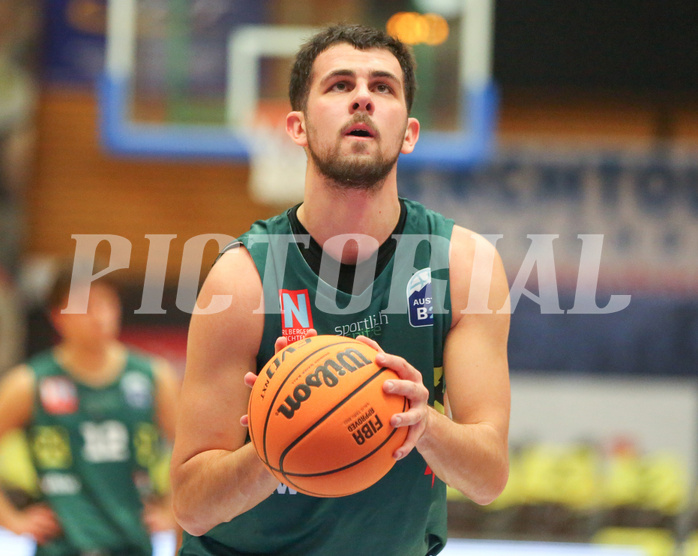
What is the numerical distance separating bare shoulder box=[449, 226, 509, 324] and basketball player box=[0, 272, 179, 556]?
287 centimetres

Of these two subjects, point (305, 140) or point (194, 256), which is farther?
point (194, 256)

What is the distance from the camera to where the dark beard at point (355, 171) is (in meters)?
2.58

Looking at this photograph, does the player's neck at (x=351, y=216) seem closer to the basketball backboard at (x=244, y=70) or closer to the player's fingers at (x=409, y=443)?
the player's fingers at (x=409, y=443)

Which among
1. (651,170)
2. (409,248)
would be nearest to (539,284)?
(651,170)

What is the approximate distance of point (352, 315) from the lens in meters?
2.62

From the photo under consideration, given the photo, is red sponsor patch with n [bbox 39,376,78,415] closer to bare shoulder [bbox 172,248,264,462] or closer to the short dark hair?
bare shoulder [bbox 172,248,264,462]

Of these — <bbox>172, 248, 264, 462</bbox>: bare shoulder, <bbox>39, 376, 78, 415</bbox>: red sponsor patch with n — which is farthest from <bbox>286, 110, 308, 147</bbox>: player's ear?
<bbox>39, 376, 78, 415</bbox>: red sponsor patch with n

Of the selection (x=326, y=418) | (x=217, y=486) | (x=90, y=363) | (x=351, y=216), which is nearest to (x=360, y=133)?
(x=351, y=216)

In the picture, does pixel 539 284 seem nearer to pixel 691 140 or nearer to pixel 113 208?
pixel 691 140

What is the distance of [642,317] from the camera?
8898mm

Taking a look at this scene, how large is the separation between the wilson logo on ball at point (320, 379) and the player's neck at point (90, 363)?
3226mm

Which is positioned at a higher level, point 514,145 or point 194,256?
point 514,145

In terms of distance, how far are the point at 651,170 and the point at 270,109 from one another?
435cm

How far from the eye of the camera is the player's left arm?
213 cm
